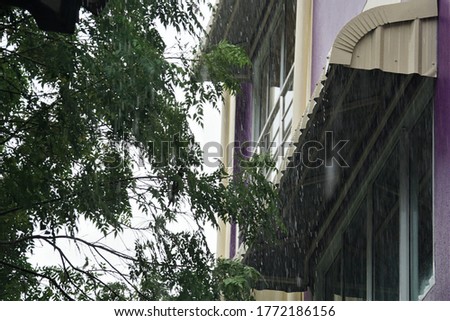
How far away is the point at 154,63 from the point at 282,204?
272cm

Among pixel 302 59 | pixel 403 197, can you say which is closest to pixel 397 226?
pixel 403 197

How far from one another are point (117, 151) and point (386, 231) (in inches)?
108

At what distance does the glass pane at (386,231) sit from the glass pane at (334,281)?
2.01 metres

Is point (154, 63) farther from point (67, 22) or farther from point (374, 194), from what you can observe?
point (67, 22)

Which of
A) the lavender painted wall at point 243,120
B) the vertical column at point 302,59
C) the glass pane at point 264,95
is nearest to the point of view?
the vertical column at point 302,59

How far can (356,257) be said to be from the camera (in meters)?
11.9

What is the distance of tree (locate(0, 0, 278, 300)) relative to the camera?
1005 centimetres

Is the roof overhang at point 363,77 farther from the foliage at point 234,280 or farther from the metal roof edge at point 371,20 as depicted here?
the foliage at point 234,280

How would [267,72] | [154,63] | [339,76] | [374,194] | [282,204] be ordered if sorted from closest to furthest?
[339,76], [154,63], [374,194], [282,204], [267,72]

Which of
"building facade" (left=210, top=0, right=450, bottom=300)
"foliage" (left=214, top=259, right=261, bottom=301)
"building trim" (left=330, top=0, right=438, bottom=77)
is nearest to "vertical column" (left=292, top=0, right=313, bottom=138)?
"building facade" (left=210, top=0, right=450, bottom=300)

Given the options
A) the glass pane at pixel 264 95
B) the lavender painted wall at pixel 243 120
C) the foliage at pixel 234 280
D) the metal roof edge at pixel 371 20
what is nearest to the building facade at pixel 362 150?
the metal roof edge at pixel 371 20

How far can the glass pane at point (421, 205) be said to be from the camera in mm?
8781
